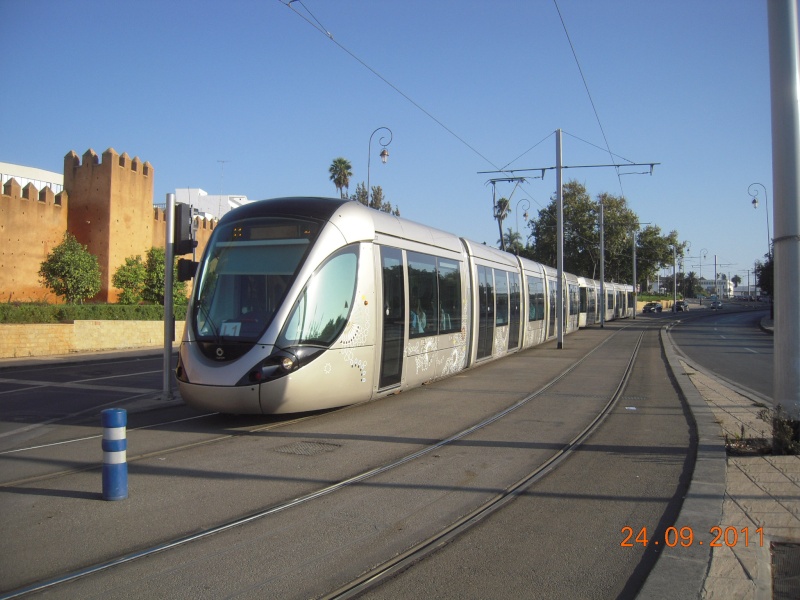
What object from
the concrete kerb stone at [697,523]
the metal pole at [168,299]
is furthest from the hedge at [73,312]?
the concrete kerb stone at [697,523]

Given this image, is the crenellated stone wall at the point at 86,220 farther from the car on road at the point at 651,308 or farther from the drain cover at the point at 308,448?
the car on road at the point at 651,308

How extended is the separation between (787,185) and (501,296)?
11841mm

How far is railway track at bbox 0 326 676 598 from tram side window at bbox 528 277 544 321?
10816mm

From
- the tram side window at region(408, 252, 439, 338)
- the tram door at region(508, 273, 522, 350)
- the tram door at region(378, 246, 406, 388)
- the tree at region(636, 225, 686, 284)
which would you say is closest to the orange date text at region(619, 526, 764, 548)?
the tram door at region(378, 246, 406, 388)

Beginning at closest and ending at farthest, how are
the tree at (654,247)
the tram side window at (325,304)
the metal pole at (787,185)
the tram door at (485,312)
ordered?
the metal pole at (787,185)
the tram side window at (325,304)
the tram door at (485,312)
the tree at (654,247)

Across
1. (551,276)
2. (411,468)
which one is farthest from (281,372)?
(551,276)

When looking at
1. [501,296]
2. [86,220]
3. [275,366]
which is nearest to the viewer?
[275,366]

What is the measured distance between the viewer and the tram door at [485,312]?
16.5 m

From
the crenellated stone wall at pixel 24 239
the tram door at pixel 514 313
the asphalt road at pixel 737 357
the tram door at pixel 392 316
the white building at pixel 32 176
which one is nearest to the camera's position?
the tram door at pixel 392 316

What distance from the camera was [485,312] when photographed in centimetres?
1700

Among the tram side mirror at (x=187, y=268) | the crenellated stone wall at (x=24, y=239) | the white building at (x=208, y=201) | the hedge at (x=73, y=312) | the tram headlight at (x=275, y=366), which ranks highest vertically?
the white building at (x=208, y=201)

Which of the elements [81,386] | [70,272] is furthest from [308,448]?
[70,272]

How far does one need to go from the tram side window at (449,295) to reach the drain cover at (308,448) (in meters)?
5.62

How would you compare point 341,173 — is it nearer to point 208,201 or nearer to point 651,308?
point 208,201
